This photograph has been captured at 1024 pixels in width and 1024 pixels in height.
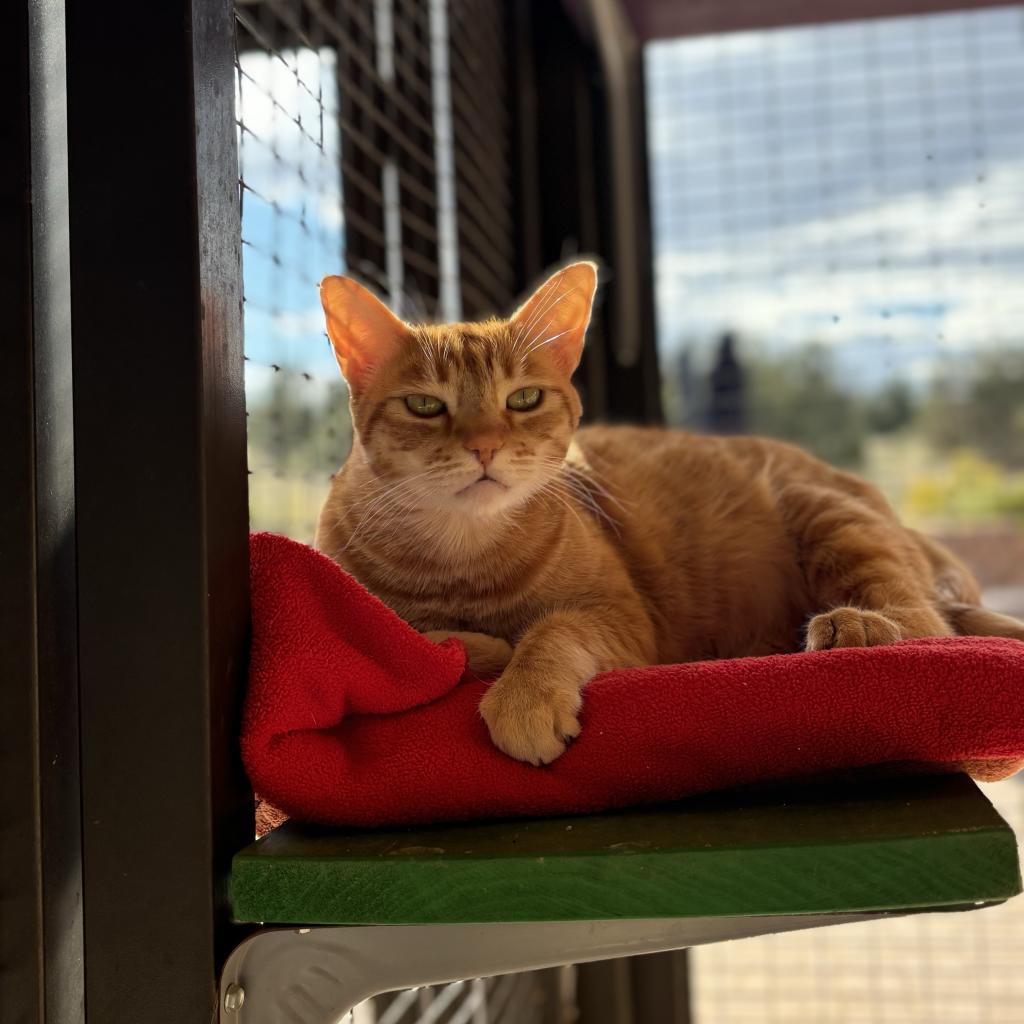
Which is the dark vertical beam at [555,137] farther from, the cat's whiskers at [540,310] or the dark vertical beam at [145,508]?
the dark vertical beam at [145,508]

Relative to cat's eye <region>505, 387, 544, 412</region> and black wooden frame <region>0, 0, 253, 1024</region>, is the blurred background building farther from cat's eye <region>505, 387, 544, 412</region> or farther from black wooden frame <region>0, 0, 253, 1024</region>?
black wooden frame <region>0, 0, 253, 1024</region>

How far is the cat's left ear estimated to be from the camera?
3.95ft

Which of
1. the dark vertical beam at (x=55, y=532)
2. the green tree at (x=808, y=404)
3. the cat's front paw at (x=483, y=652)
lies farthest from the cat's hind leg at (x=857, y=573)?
the green tree at (x=808, y=404)

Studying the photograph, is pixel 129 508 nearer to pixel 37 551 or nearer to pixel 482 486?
pixel 37 551

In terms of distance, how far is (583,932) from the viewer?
0.71 metres

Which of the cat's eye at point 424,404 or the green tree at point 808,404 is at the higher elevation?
the green tree at point 808,404

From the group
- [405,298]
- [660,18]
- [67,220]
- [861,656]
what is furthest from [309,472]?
[660,18]

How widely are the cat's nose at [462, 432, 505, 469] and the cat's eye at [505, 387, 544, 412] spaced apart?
0.10 meters

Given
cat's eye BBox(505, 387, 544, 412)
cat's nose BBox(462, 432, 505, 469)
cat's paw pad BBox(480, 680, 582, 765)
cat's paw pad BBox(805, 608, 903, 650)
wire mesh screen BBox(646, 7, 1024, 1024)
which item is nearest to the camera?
cat's paw pad BBox(480, 680, 582, 765)

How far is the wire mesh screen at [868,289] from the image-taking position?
2160 millimetres

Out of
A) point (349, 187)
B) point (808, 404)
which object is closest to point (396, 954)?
point (349, 187)

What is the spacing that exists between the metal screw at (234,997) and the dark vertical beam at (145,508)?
0.5 inches

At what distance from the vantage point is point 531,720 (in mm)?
771

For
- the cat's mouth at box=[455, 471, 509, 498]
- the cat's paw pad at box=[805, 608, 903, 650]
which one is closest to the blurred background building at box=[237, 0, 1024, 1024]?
the cat's mouth at box=[455, 471, 509, 498]
